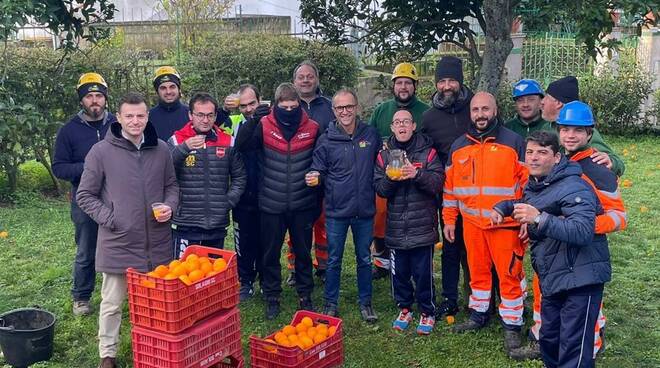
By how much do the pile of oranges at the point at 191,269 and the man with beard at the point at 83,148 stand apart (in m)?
1.77

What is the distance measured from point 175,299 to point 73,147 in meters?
2.36

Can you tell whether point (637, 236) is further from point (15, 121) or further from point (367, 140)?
point (15, 121)

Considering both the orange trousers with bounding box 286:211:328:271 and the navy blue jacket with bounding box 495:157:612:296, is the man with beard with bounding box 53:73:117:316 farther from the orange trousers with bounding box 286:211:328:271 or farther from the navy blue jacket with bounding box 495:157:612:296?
the navy blue jacket with bounding box 495:157:612:296

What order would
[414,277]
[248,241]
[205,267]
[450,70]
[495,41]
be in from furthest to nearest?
[248,241]
[495,41]
[414,277]
[450,70]
[205,267]

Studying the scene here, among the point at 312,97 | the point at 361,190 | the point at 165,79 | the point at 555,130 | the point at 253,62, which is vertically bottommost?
the point at 361,190

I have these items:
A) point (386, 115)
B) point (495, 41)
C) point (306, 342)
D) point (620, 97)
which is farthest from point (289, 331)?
point (620, 97)

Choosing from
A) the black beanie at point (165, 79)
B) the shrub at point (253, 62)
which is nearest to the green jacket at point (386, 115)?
the black beanie at point (165, 79)

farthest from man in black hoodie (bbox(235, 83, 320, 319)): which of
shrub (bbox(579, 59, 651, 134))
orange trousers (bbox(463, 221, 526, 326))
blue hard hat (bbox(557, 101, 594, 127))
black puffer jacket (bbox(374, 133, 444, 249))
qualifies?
shrub (bbox(579, 59, 651, 134))

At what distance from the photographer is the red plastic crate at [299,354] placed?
4678 millimetres

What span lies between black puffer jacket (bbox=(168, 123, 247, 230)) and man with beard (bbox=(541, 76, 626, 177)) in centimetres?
248

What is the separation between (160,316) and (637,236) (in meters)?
6.20

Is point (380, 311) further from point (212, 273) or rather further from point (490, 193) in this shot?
point (212, 273)

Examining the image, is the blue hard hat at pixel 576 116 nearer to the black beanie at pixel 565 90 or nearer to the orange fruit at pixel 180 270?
the black beanie at pixel 565 90

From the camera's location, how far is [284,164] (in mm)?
5754
